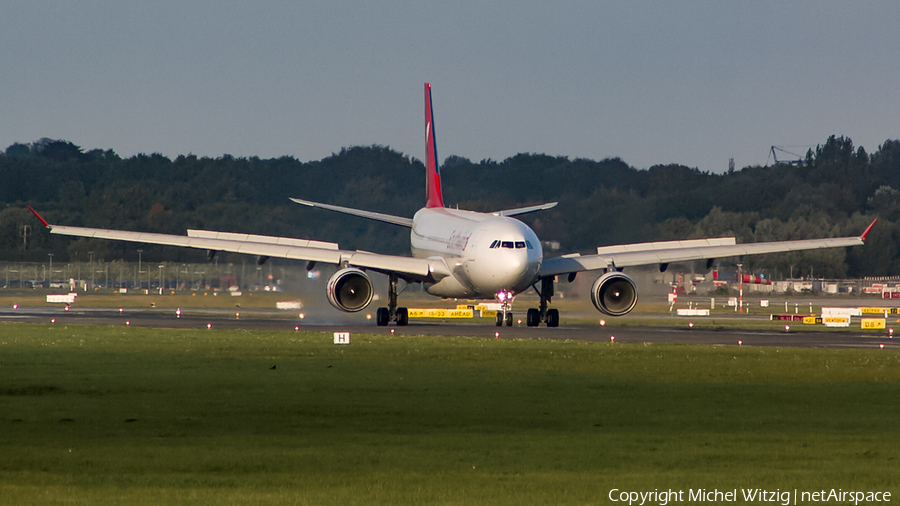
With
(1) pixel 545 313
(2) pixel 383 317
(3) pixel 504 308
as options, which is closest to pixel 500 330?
(3) pixel 504 308

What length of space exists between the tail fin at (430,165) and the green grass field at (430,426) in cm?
3155

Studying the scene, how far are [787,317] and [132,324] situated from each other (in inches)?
1179

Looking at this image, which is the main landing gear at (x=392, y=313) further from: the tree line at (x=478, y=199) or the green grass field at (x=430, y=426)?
the tree line at (x=478, y=199)

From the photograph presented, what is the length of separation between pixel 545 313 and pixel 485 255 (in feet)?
17.2

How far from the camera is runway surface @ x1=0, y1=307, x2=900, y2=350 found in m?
37.2

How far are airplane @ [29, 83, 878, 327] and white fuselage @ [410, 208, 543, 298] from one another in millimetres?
38

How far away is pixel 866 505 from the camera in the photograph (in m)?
10.0

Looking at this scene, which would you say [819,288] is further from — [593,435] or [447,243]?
[593,435]

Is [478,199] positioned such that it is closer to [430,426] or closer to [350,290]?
[350,290]

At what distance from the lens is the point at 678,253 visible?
49781 millimetres

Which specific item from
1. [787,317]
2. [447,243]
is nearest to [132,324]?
[447,243]

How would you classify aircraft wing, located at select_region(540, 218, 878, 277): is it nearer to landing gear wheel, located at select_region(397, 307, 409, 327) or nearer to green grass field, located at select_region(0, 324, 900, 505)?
landing gear wheel, located at select_region(397, 307, 409, 327)

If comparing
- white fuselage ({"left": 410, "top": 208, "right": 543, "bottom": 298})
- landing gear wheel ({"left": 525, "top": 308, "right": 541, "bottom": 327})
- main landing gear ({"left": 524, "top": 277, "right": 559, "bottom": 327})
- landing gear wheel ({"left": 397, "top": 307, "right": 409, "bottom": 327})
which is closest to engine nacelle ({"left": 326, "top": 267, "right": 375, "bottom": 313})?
landing gear wheel ({"left": 397, "top": 307, "right": 409, "bottom": 327})

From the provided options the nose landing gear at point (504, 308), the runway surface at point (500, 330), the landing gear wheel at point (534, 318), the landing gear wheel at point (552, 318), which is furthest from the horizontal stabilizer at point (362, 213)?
the landing gear wheel at point (552, 318)
